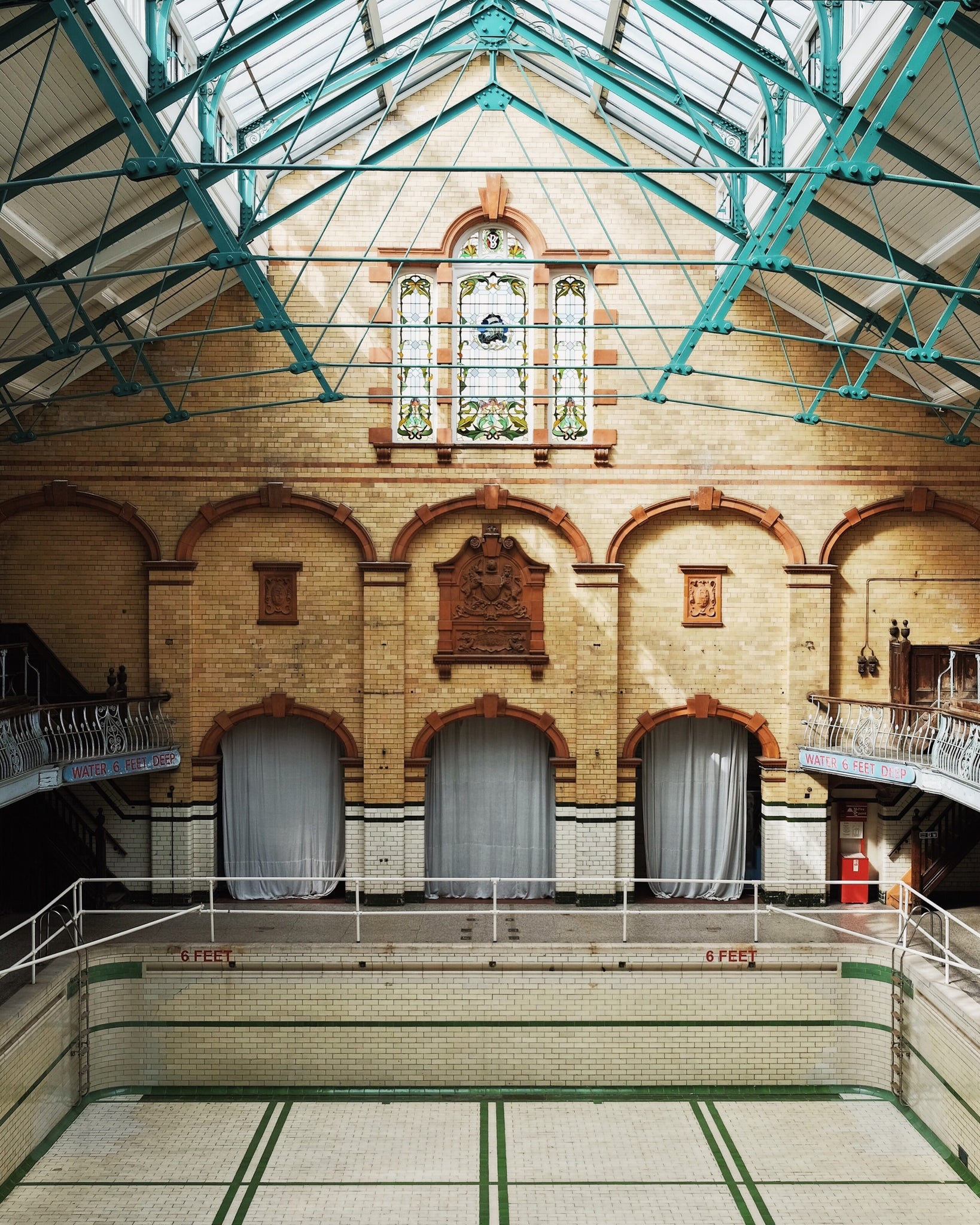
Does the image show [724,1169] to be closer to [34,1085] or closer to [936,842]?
[936,842]

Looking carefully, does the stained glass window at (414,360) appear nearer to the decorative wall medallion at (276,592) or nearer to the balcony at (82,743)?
the decorative wall medallion at (276,592)

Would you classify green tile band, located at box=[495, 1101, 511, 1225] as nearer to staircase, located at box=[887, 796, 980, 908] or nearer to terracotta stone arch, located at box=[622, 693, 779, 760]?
terracotta stone arch, located at box=[622, 693, 779, 760]

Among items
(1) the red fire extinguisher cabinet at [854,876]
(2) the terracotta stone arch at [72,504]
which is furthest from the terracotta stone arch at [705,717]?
(2) the terracotta stone arch at [72,504]

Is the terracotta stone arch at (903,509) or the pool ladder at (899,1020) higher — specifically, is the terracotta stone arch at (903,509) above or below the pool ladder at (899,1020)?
above

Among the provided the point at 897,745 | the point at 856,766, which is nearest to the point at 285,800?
the point at 856,766

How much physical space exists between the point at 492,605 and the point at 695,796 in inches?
173

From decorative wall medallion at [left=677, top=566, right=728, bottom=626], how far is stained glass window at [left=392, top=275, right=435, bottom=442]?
4.58 meters

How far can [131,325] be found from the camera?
17.1 m

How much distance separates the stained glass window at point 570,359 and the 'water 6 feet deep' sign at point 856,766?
5.87 m

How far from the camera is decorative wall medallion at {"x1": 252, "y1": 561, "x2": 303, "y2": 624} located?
17906mm

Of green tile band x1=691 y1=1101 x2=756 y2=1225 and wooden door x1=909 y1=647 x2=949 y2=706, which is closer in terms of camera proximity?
green tile band x1=691 y1=1101 x2=756 y2=1225

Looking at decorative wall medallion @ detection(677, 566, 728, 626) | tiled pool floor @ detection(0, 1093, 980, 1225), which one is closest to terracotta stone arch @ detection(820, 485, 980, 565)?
decorative wall medallion @ detection(677, 566, 728, 626)

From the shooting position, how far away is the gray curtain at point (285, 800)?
1833cm

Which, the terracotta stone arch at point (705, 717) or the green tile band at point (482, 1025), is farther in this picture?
the terracotta stone arch at point (705, 717)
